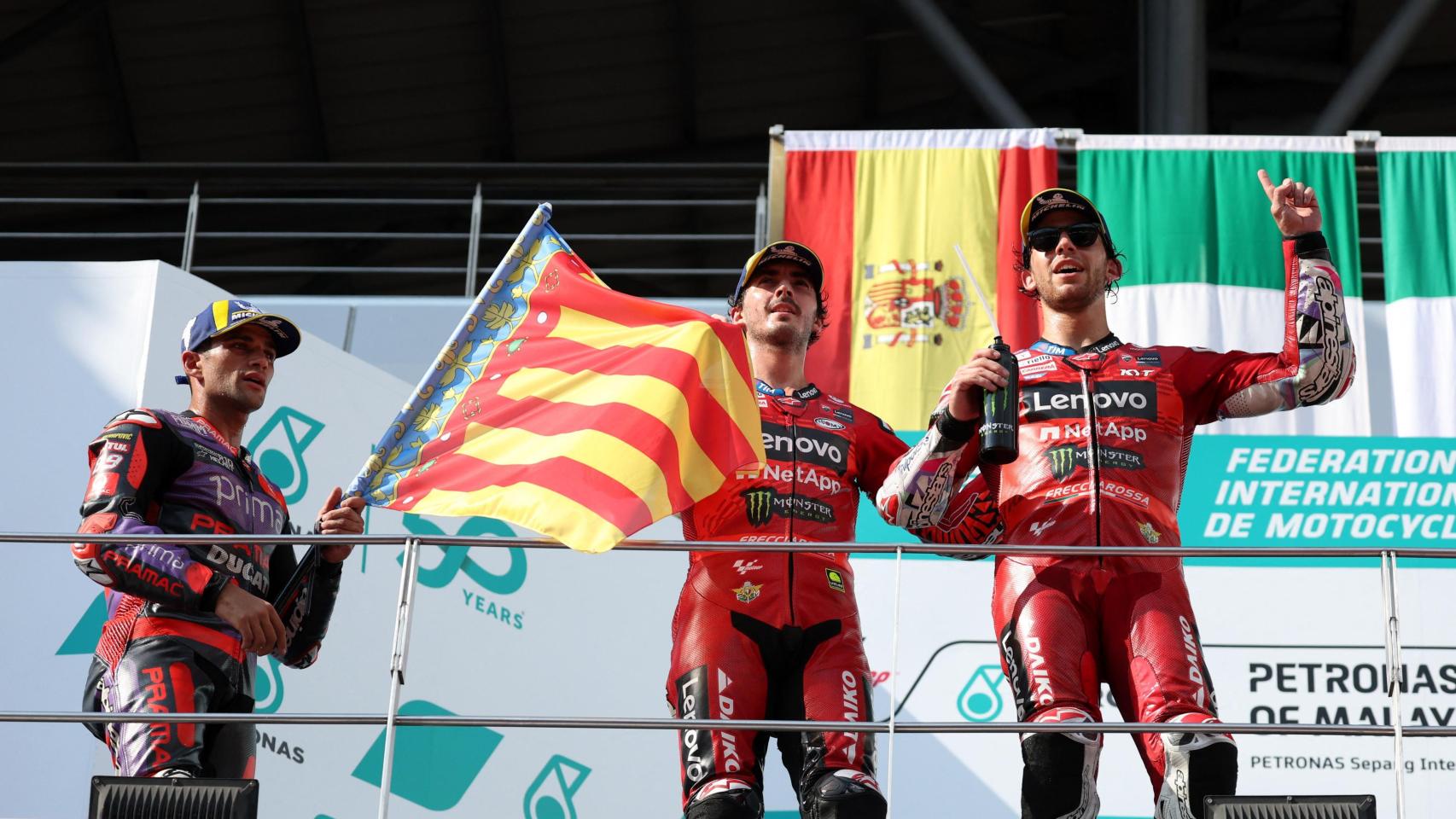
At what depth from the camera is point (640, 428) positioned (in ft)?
13.7

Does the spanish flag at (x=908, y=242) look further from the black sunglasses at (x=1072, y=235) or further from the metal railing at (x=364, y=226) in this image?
the black sunglasses at (x=1072, y=235)

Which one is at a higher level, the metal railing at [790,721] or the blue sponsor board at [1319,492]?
the blue sponsor board at [1319,492]

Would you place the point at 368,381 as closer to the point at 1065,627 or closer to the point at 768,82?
the point at 1065,627

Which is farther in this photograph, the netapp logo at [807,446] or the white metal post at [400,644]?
the netapp logo at [807,446]

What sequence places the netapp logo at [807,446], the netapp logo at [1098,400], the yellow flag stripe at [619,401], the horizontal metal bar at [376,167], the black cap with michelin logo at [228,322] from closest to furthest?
the netapp logo at [1098,400] → the yellow flag stripe at [619,401] → the netapp logo at [807,446] → the black cap with michelin logo at [228,322] → the horizontal metal bar at [376,167]

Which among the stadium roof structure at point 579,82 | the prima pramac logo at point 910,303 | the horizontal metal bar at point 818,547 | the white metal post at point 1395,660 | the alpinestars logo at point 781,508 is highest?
the stadium roof structure at point 579,82

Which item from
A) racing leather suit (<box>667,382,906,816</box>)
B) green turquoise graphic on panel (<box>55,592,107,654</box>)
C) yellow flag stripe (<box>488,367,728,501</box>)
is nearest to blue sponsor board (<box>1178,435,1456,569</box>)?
racing leather suit (<box>667,382,906,816</box>)

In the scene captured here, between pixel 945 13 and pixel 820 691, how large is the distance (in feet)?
27.6

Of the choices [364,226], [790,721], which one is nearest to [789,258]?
[790,721]

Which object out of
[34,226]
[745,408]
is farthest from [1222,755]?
[34,226]

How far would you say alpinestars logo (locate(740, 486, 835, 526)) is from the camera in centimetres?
418

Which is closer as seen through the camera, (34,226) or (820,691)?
(820,691)

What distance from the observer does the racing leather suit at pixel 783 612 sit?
12.3 feet

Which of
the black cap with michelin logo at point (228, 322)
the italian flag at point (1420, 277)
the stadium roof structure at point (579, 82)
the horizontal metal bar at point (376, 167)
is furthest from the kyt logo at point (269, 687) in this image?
the stadium roof structure at point (579, 82)
